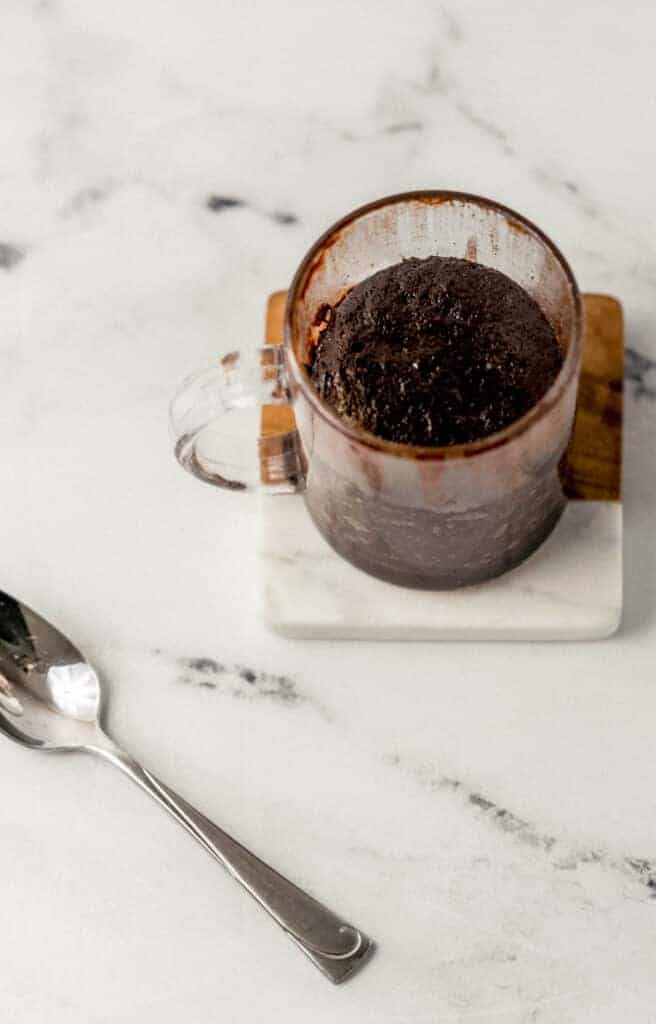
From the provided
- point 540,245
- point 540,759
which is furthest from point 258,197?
point 540,759

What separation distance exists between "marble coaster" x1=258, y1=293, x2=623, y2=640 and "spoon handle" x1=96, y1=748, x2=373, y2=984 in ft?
0.39

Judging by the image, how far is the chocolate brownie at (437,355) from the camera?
31.3 inches

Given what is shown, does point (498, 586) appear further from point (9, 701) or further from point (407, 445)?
point (9, 701)

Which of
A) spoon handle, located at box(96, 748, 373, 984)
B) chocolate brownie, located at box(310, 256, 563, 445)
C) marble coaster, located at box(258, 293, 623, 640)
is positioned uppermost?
chocolate brownie, located at box(310, 256, 563, 445)

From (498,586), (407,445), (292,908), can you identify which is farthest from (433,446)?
(292,908)

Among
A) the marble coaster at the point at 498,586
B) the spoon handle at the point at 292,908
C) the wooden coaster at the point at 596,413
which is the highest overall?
the wooden coaster at the point at 596,413

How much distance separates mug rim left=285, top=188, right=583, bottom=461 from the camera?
30.2 inches

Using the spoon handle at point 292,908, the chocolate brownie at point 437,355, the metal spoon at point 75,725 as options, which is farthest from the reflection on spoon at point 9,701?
the chocolate brownie at point 437,355

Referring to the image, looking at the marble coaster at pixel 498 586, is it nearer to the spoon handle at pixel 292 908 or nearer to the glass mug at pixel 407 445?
the glass mug at pixel 407 445

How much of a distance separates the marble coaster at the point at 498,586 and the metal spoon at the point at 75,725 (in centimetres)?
11

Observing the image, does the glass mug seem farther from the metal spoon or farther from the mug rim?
the metal spoon

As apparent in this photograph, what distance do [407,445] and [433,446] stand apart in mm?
15

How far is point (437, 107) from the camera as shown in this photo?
3.37ft

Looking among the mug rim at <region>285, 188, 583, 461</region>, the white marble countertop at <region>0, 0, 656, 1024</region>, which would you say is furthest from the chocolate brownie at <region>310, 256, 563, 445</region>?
the white marble countertop at <region>0, 0, 656, 1024</region>
